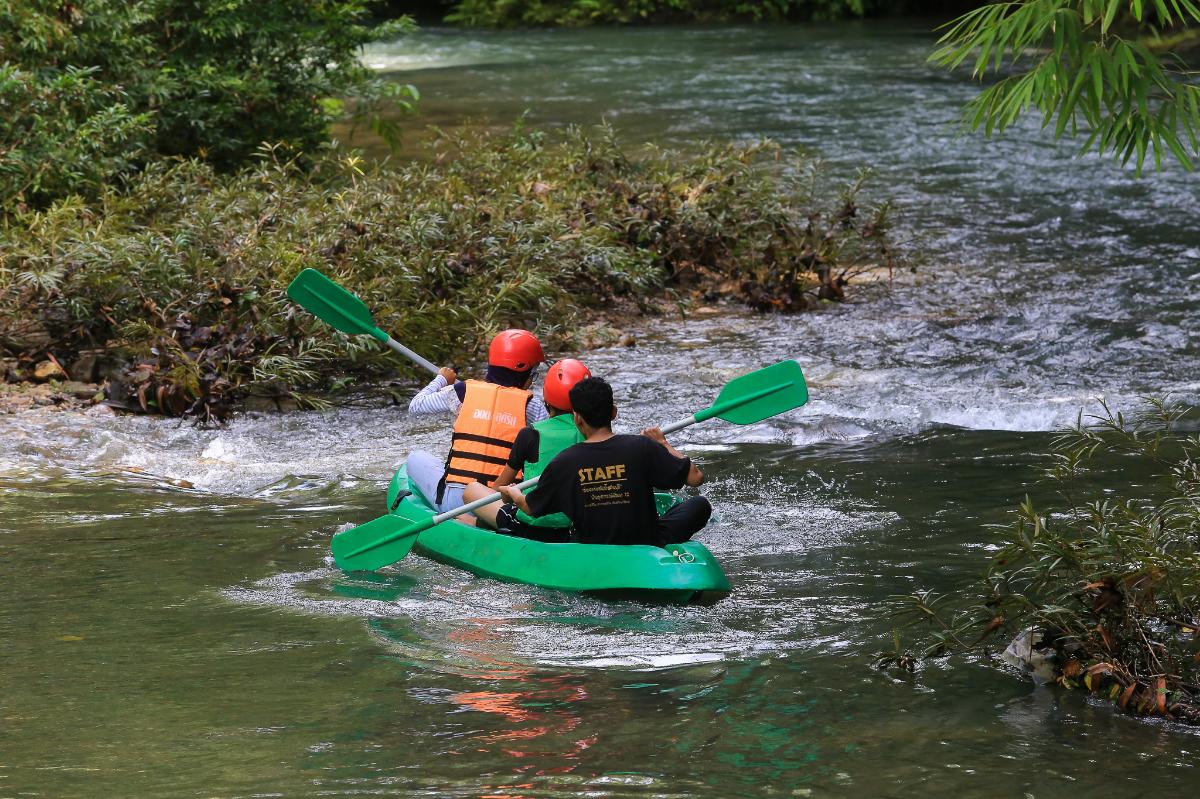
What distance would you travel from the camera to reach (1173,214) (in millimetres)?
12617

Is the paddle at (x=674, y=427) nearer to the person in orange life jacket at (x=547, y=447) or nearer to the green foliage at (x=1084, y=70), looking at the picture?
the person in orange life jacket at (x=547, y=447)

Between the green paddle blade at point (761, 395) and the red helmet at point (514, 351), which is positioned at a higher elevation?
the red helmet at point (514, 351)

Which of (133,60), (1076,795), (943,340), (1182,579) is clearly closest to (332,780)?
(1076,795)

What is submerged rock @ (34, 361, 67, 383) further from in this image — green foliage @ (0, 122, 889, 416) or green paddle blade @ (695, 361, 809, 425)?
green paddle blade @ (695, 361, 809, 425)

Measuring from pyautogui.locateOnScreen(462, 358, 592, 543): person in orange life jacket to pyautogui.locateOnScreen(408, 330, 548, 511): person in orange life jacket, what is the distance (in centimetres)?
17

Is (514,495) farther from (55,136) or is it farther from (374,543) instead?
(55,136)

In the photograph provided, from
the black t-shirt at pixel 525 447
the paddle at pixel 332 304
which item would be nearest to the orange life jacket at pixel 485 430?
the black t-shirt at pixel 525 447

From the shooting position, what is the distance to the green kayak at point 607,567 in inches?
201

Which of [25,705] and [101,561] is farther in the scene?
[101,561]

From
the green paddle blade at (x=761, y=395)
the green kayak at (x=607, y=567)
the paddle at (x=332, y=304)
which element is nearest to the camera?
the green kayak at (x=607, y=567)

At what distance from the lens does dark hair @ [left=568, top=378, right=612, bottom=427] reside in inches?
203

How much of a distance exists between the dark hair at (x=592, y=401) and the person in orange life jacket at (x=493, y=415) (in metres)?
0.73

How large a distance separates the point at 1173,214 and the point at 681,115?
6.66m

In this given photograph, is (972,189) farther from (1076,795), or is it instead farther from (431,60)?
(431,60)
